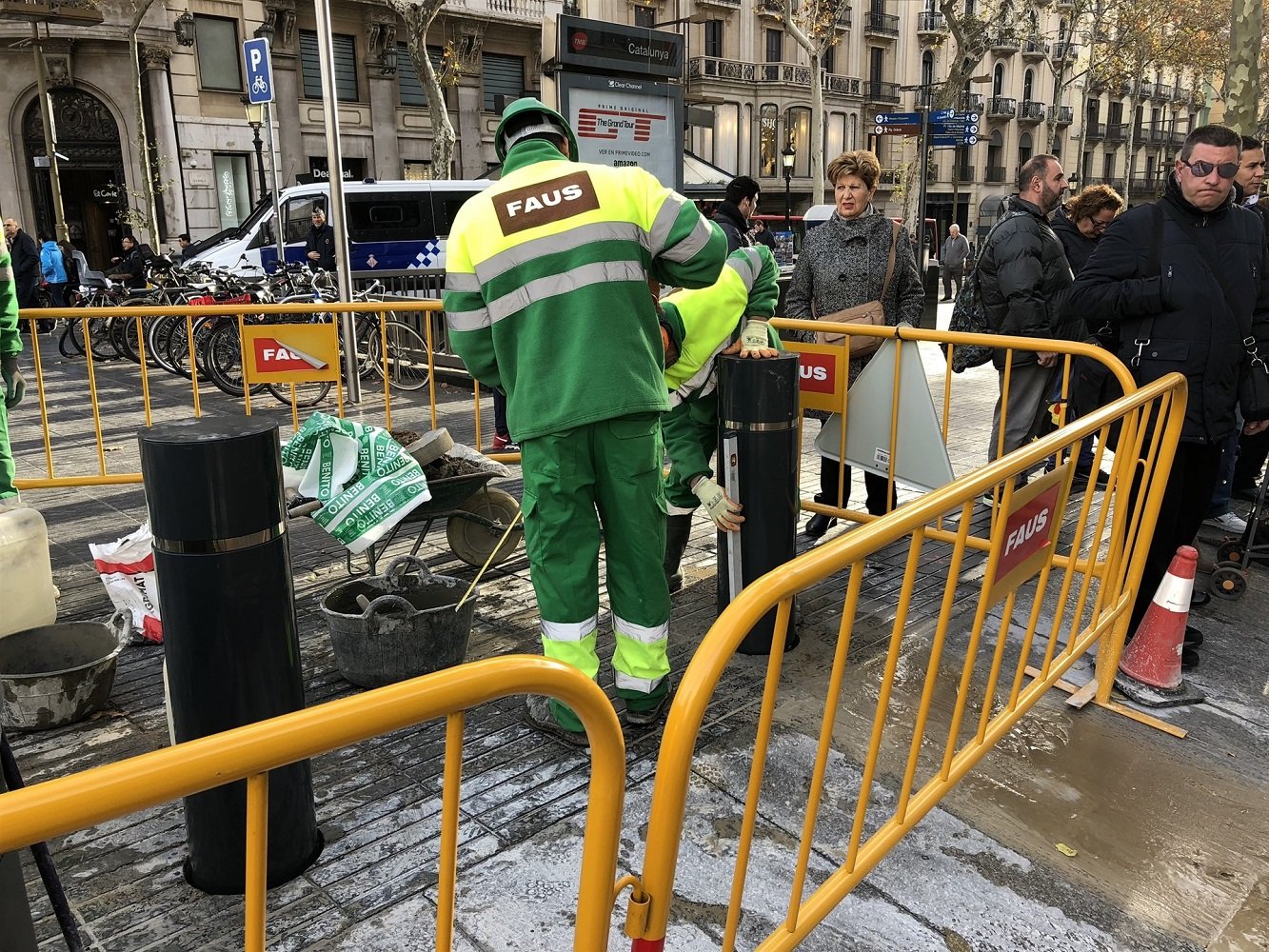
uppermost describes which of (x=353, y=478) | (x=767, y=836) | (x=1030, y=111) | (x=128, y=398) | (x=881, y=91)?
(x=881, y=91)

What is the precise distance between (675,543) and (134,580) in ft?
7.62

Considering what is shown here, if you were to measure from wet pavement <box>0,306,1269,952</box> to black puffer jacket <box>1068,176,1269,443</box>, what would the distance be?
1.15m

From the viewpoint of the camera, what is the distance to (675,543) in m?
4.54

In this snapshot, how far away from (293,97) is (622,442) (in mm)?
30692

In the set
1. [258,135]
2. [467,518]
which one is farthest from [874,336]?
[258,135]

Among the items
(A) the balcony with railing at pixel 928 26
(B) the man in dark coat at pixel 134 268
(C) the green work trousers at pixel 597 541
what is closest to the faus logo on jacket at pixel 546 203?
(C) the green work trousers at pixel 597 541

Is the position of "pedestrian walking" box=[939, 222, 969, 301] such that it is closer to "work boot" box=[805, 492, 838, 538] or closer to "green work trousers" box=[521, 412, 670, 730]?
"work boot" box=[805, 492, 838, 538]

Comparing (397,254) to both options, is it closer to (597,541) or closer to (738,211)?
(738,211)

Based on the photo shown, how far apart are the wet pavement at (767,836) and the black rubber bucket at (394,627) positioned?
23 centimetres

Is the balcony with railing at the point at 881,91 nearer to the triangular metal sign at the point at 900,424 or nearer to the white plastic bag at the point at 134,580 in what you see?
the triangular metal sign at the point at 900,424

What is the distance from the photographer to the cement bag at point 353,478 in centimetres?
390

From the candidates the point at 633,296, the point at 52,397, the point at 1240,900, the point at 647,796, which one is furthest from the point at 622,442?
the point at 52,397

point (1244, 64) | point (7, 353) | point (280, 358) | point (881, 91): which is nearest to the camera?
point (7, 353)

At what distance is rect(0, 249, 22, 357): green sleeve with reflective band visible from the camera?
4.19m
